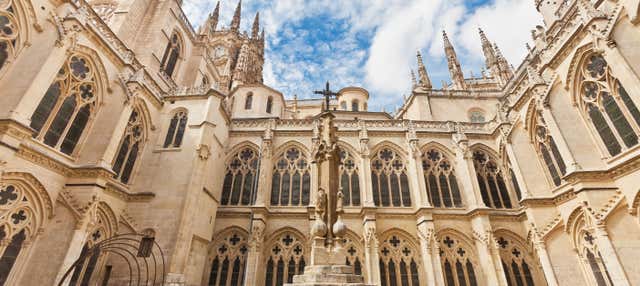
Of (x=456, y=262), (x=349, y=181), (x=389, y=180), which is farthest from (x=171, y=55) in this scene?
(x=456, y=262)

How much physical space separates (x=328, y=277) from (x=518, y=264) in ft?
45.1

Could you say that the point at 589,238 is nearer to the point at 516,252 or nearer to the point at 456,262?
the point at 516,252

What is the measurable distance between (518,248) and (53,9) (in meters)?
22.8

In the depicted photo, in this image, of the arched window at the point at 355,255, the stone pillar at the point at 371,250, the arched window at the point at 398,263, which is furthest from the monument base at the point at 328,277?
the arched window at the point at 398,263

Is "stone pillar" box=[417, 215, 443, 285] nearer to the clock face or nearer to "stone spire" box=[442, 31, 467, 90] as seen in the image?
"stone spire" box=[442, 31, 467, 90]

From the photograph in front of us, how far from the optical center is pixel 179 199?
12078mm

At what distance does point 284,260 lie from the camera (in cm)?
1406

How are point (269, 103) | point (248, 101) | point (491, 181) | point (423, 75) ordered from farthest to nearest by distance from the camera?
1. point (423, 75)
2. point (269, 103)
3. point (248, 101)
4. point (491, 181)

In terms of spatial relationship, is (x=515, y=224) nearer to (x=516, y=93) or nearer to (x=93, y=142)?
(x=516, y=93)

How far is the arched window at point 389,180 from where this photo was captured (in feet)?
52.6

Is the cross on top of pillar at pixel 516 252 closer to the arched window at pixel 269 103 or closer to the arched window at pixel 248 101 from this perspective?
the arched window at pixel 269 103

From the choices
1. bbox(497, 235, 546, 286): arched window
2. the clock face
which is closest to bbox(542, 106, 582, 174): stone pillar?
bbox(497, 235, 546, 286): arched window

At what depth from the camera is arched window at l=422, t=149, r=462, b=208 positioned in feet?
52.5

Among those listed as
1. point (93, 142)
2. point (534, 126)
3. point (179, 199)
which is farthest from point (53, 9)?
point (534, 126)
